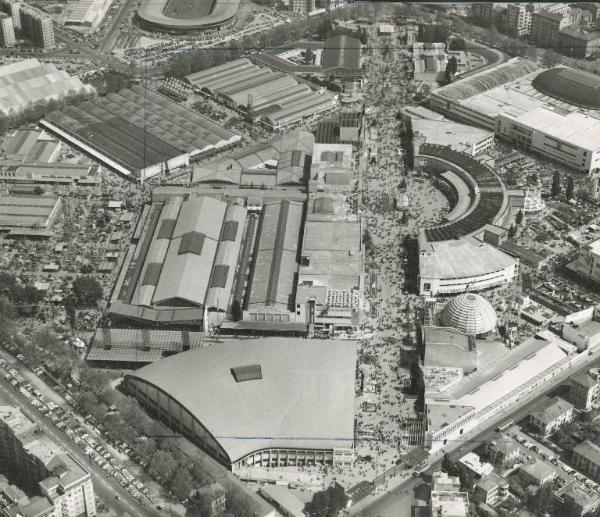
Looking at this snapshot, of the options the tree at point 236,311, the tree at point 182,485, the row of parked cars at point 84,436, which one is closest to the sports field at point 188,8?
the tree at point 236,311

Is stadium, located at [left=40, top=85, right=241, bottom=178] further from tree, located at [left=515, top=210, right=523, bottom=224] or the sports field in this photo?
tree, located at [left=515, top=210, right=523, bottom=224]

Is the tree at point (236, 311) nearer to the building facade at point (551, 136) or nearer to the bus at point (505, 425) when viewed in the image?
the bus at point (505, 425)

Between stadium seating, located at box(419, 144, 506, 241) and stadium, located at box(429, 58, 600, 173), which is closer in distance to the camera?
stadium seating, located at box(419, 144, 506, 241)

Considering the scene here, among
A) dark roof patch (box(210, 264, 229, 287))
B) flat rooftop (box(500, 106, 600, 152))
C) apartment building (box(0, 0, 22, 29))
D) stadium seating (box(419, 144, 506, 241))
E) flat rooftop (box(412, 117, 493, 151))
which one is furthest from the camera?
apartment building (box(0, 0, 22, 29))

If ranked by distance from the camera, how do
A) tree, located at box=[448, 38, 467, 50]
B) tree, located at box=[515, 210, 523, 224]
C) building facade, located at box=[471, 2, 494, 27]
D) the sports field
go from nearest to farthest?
tree, located at box=[515, 210, 523, 224], tree, located at box=[448, 38, 467, 50], building facade, located at box=[471, 2, 494, 27], the sports field

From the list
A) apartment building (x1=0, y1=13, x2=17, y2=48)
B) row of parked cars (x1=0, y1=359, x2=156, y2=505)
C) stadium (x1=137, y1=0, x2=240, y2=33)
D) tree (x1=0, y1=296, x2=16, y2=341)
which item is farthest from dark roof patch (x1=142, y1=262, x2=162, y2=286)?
apartment building (x1=0, y1=13, x2=17, y2=48)

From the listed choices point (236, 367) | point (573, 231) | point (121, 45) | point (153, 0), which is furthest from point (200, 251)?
point (153, 0)

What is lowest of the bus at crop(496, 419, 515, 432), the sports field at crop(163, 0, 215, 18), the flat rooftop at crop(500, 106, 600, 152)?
the bus at crop(496, 419, 515, 432)
